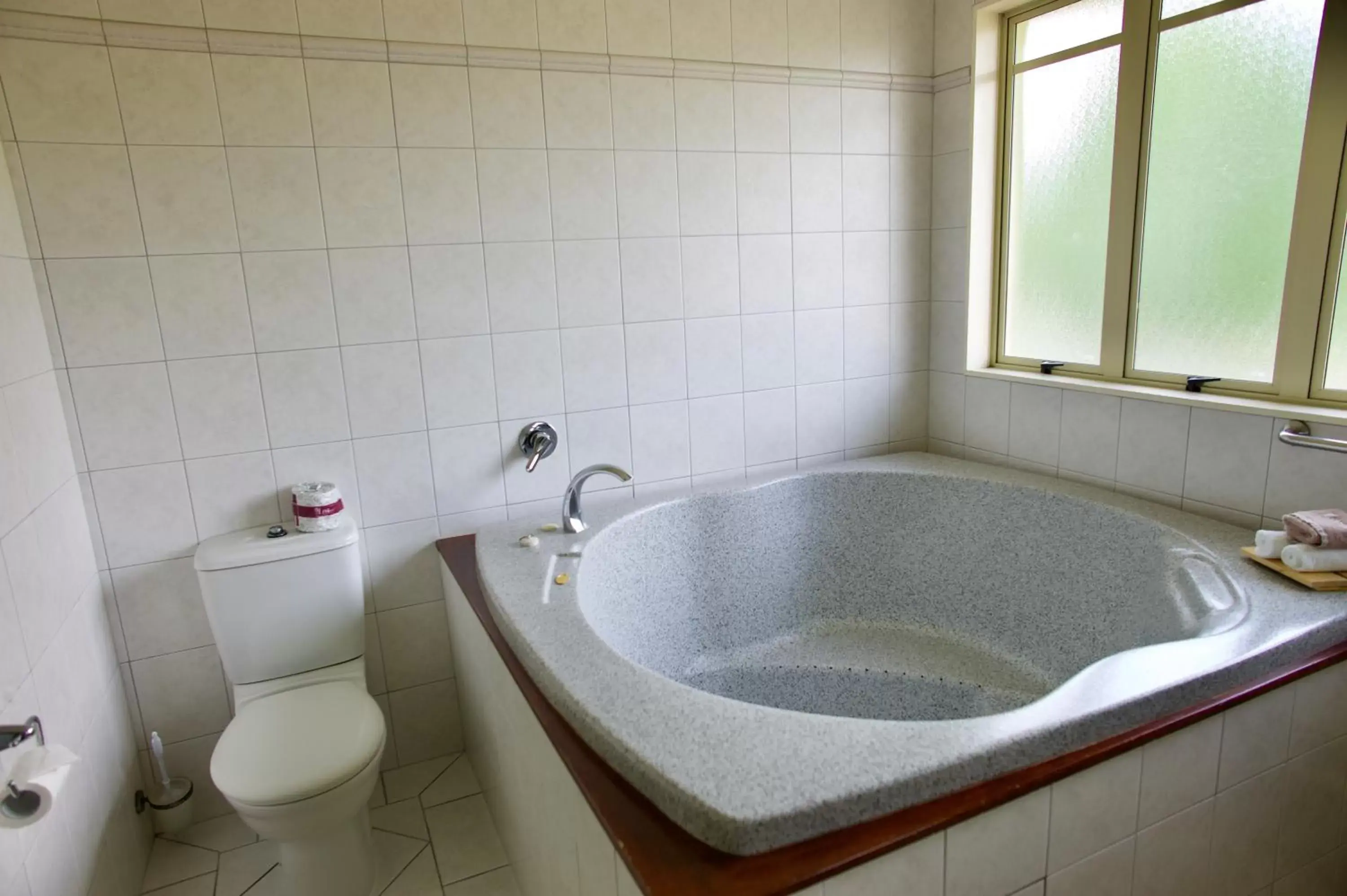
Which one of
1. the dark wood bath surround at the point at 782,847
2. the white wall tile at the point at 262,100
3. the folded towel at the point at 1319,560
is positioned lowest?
the dark wood bath surround at the point at 782,847

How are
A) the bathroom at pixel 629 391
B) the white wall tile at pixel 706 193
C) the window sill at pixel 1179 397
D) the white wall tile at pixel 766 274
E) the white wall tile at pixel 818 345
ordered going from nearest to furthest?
the bathroom at pixel 629 391 → the window sill at pixel 1179 397 → the white wall tile at pixel 706 193 → the white wall tile at pixel 766 274 → the white wall tile at pixel 818 345

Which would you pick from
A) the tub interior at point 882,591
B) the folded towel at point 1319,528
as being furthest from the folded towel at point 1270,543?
the tub interior at point 882,591

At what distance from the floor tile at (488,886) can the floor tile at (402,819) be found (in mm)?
213

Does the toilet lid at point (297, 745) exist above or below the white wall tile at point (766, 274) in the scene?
below

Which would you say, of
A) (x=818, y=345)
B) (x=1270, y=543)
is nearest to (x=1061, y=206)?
(x=818, y=345)

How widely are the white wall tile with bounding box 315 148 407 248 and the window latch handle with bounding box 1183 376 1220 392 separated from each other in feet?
7.16

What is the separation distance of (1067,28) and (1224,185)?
74 cm

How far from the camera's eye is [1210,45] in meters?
1.97

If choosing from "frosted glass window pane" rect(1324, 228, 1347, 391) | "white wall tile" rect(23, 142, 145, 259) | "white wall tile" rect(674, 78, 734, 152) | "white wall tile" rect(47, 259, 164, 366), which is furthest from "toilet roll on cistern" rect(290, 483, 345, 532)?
"frosted glass window pane" rect(1324, 228, 1347, 391)

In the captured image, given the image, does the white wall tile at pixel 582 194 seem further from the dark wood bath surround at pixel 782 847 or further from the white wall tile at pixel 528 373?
the dark wood bath surround at pixel 782 847

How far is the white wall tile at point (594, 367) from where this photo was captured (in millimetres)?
2324

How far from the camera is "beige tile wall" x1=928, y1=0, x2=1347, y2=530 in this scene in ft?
6.17

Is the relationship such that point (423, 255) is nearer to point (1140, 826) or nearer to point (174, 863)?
point (174, 863)

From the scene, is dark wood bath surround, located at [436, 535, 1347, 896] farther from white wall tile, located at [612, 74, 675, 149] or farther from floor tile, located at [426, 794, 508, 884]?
white wall tile, located at [612, 74, 675, 149]
